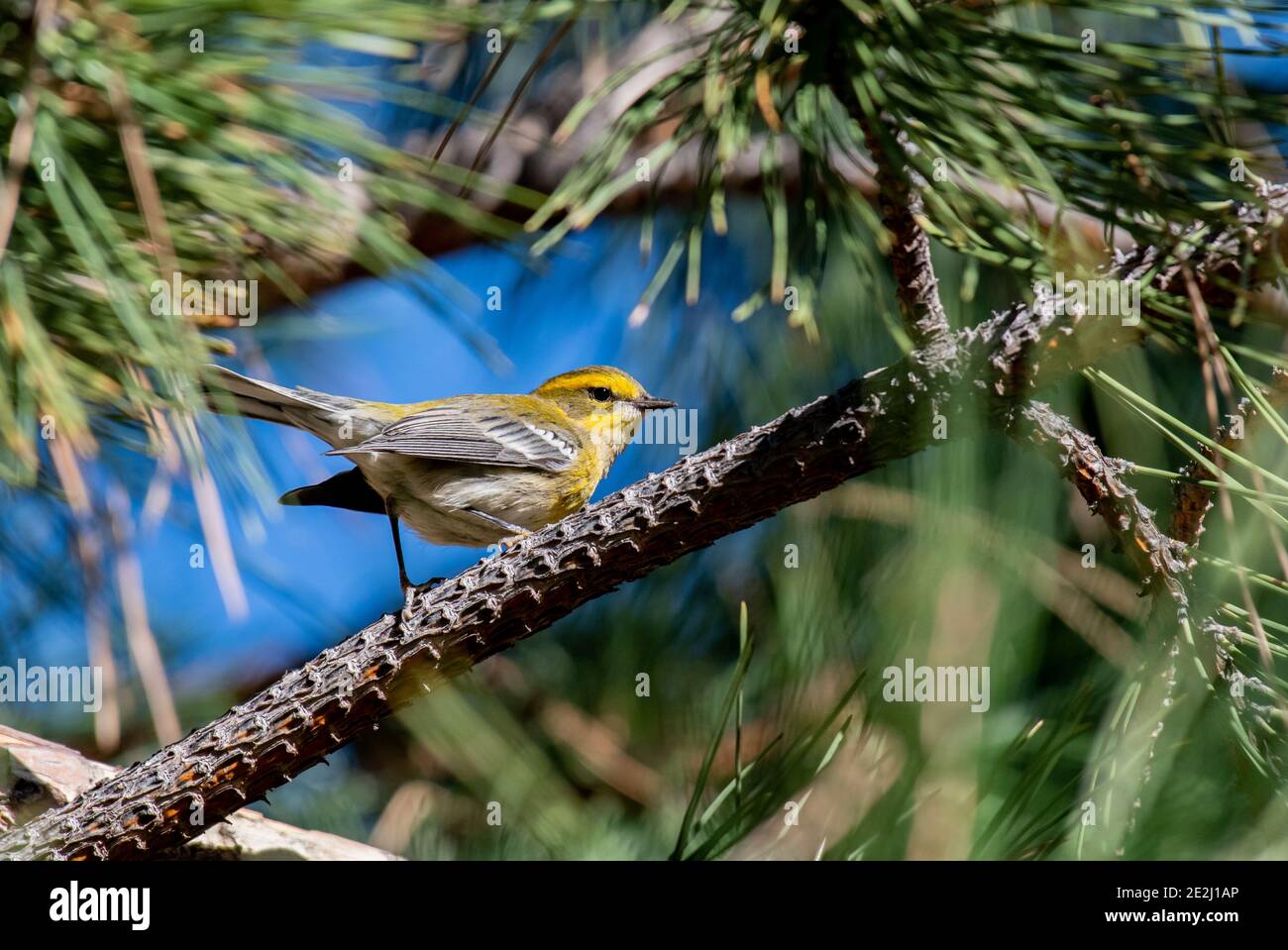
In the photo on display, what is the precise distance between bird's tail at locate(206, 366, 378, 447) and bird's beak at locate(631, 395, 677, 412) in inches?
25.3

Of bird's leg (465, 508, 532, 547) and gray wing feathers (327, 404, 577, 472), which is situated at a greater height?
gray wing feathers (327, 404, 577, 472)

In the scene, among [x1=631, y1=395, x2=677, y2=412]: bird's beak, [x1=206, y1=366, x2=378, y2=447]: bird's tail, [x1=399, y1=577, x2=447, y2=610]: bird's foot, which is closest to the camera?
[x1=399, y1=577, x2=447, y2=610]: bird's foot

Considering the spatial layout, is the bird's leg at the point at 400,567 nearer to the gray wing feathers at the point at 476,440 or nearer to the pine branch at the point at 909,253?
the gray wing feathers at the point at 476,440

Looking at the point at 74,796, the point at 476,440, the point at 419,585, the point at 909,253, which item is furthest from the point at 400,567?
the point at 909,253

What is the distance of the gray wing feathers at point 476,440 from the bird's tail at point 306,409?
44mm

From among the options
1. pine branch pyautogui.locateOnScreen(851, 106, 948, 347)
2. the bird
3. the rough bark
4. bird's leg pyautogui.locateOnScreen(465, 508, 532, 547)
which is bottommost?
the rough bark

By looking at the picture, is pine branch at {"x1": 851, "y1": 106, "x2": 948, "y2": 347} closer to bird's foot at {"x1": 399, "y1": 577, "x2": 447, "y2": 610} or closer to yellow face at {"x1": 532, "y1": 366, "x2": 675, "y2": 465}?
bird's foot at {"x1": 399, "y1": 577, "x2": 447, "y2": 610}

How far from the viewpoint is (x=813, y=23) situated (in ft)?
4.64

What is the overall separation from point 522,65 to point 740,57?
170 cm

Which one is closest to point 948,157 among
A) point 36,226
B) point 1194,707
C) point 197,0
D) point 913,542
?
point 913,542

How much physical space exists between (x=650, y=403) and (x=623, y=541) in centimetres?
135

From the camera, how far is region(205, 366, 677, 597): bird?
7.99ft

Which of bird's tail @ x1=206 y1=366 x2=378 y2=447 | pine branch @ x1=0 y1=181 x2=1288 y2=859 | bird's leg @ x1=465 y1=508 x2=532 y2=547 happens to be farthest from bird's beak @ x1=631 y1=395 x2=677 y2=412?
pine branch @ x1=0 y1=181 x2=1288 y2=859

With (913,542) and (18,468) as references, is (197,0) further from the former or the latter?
(913,542)
